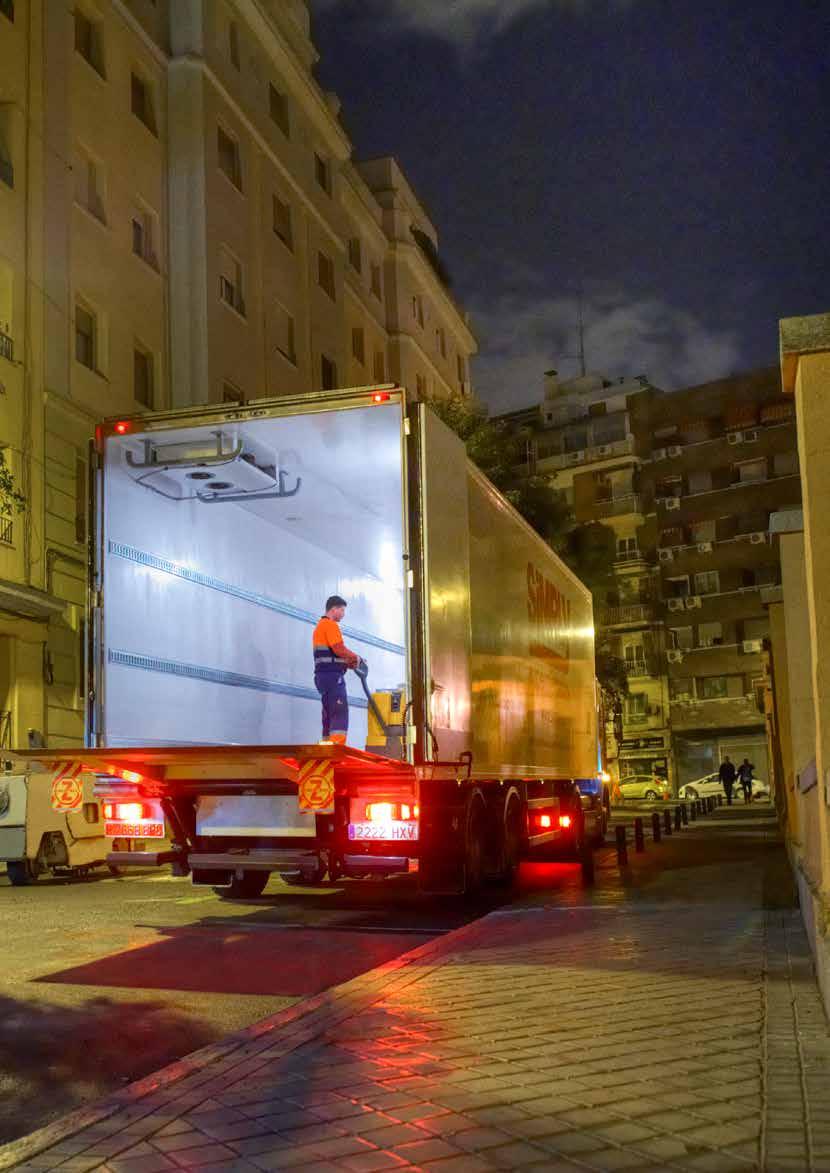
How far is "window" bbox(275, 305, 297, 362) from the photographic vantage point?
101 ft

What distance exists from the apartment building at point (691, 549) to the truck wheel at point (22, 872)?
4314 centimetres

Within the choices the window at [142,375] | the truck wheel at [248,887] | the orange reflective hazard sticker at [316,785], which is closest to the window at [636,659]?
the window at [142,375]

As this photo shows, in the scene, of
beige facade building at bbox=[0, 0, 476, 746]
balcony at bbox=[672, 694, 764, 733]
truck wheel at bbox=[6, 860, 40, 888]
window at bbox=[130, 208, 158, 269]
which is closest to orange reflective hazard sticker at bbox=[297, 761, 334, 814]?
truck wheel at bbox=[6, 860, 40, 888]

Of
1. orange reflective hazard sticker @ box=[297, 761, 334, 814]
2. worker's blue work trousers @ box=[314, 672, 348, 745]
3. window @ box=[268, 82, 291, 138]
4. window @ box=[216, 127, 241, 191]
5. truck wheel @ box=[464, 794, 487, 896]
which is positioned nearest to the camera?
orange reflective hazard sticker @ box=[297, 761, 334, 814]

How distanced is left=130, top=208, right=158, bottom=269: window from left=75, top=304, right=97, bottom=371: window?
2.43 meters

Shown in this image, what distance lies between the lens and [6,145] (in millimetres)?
22172

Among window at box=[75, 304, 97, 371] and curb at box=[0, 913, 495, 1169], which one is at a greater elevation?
window at box=[75, 304, 97, 371]

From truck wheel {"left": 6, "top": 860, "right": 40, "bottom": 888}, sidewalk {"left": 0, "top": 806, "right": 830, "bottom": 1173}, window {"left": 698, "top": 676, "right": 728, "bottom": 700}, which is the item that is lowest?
sidewalk {"left": 0, "top": 806, "right": 830, "bottom": 1173}

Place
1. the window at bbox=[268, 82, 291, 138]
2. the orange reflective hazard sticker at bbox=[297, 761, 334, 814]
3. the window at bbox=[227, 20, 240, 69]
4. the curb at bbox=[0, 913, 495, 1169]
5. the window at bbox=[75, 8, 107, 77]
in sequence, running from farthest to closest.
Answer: the window at bbox=[268, 82, 291, 138] → the window at bbox=[227, 20, 240, 69] → the window at bbox=[75, 8, 107, 77] → the orange reflective hazard sticker at bbox=[297, 761, 334, 814] → the curb at bbox=[0, 913, 495, 1169]

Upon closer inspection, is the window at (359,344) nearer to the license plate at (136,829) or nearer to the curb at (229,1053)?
the license plate at (136,829)

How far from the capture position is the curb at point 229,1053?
457 centimetres

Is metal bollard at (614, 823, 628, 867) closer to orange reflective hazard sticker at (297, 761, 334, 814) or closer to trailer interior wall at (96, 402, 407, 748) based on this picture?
trailer interior wall at (96, 402, 407, 748)

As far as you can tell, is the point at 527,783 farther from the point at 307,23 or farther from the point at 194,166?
the point at 307,23

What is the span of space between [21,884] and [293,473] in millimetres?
7003
